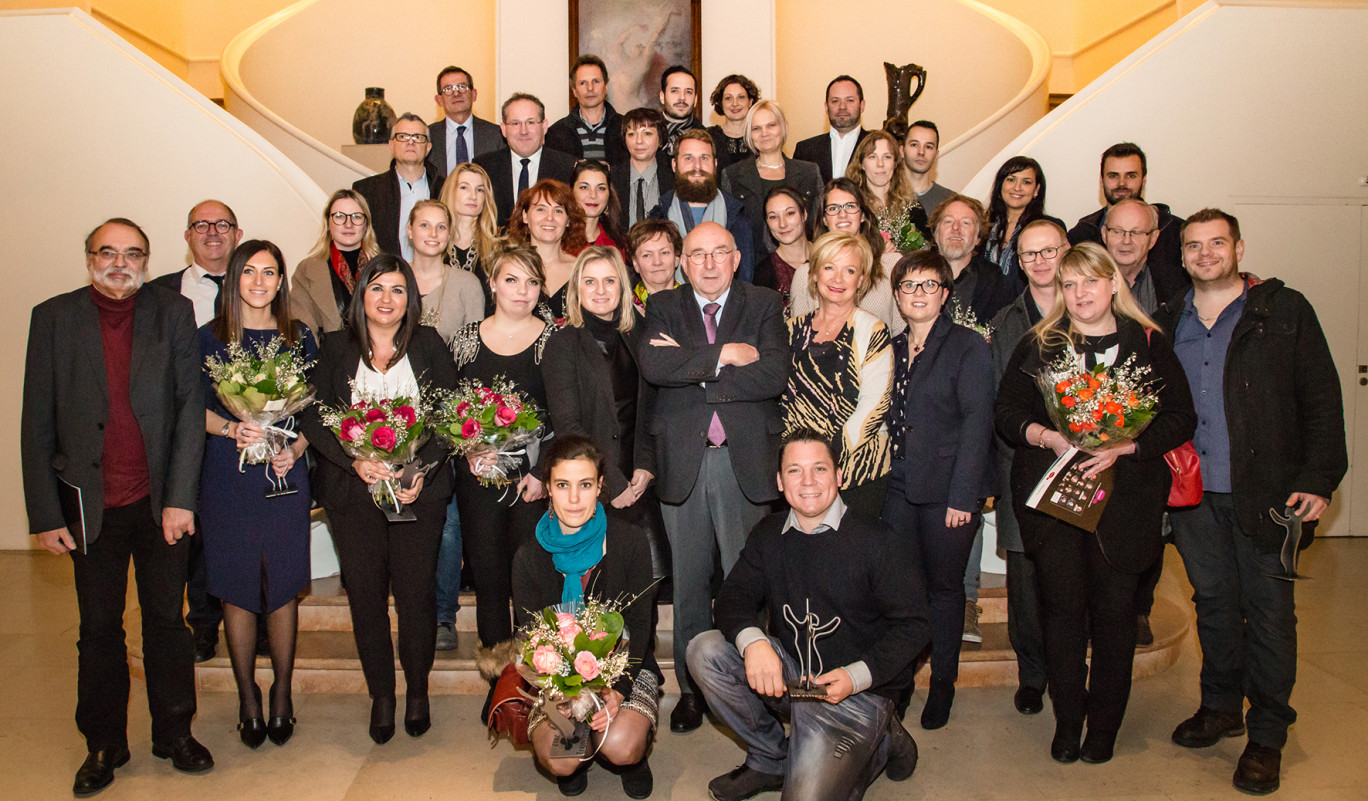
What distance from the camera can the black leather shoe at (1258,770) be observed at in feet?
10.3

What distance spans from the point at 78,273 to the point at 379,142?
245cm

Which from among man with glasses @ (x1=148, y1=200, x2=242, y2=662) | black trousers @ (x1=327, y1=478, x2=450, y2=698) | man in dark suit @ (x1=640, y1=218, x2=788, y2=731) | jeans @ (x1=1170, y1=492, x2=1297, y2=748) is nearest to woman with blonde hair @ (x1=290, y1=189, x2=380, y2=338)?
man with glasses @ (x1=148, y1=200, x2=242, y2=662)

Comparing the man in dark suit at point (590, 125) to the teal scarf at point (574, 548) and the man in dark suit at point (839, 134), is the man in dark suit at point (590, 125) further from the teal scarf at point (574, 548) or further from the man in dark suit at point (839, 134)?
the teal scarf at point (574, 548)

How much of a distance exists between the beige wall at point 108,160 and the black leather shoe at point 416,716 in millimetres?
3511

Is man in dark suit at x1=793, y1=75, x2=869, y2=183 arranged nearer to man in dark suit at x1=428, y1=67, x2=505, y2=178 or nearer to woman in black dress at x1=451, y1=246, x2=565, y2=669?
man in dark suit at x1=428, y1=67, x2=505, y2=178

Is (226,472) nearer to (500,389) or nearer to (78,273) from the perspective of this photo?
(500,389)

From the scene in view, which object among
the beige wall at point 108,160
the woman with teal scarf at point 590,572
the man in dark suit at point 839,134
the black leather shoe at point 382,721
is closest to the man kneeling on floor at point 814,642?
the woman with teal scarf at point 590,572

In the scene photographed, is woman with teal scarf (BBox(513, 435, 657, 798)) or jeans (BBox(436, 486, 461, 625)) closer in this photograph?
woman with teal scarf (BBox(513, 435, 657, 798))

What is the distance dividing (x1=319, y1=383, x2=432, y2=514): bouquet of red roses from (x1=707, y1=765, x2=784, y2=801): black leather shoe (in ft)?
4.69

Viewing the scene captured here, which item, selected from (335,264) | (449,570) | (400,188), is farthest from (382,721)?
(400,188)

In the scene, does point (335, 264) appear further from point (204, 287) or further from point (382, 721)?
point (382, 721)

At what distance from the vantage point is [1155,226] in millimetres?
4289

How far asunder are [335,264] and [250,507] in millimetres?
1292

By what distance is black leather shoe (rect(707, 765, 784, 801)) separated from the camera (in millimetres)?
3125
